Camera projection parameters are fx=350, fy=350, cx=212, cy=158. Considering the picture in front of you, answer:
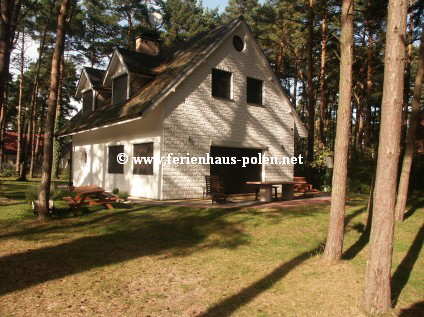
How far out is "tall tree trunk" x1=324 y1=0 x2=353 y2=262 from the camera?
6.86m

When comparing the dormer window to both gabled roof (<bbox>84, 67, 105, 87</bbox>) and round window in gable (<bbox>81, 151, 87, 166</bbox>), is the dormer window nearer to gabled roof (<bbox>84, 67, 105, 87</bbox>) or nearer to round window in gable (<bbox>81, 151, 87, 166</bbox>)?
gabled roof (<bbox>84, 67, 105, 87</bbox>)

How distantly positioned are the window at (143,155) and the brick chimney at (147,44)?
7902 mm

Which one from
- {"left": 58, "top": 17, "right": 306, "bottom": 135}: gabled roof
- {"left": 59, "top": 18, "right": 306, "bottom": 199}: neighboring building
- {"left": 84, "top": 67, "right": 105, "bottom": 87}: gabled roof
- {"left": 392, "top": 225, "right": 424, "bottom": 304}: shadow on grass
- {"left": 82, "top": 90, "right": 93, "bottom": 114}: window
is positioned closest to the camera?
{"left": 392, "top": 225, "right": 424, "bottom": 304}: shadow on grass

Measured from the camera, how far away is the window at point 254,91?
17.5m

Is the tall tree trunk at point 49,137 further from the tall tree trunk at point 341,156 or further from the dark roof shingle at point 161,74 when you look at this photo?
the tall tree trunk at point 341,156

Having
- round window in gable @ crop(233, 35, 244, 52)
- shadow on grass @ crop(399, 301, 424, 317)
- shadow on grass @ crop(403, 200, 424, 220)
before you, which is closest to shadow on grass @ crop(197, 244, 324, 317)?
shadow on grass @ crop(399, 301, 424, 317)

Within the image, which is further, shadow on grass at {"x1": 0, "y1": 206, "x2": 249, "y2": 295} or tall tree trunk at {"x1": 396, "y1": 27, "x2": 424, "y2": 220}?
tall tree trunk at {"x1": 396, "y1": 27, "x2": 424, "y2": 220}

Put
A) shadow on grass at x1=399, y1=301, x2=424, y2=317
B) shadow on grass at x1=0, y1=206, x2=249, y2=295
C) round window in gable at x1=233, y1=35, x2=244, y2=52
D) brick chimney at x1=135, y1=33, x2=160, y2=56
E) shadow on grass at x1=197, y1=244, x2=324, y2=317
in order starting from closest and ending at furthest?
shadow on grass at x1=197, y1=244, x2=324, y2=317, shadow on grass at x1=399, y1=301, x2=424, y2=317, shadow on grass at x1=0, y1=206, x2=249, y2=295, round window in gable at x1=233, y1=35, x2=244, y2=52, brick chimney at x1=135, y1=33, x2=160, y2=56

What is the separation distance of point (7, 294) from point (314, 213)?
8859 millimetres

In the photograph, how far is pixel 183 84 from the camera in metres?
14.8

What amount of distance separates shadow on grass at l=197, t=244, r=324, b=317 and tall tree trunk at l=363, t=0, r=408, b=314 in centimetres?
157

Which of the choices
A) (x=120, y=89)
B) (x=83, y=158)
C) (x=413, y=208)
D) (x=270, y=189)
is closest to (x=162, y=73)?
(x=120, y=89)

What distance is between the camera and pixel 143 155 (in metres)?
15.4

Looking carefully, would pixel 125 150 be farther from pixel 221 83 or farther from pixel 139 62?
pixel 221 83
